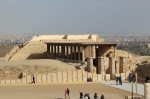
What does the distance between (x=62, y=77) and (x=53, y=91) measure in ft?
22.7

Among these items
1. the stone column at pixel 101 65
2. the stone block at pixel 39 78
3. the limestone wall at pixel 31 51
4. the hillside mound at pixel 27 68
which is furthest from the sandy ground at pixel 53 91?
the limestone wall at pixel 31 51

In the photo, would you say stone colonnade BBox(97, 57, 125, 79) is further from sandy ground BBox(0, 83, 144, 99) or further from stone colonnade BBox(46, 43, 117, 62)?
sandy ground BBox(0, 83, 144, 99)

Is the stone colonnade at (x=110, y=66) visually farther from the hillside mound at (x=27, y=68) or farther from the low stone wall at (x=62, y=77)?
the hillside mound at (x=27, y=68)

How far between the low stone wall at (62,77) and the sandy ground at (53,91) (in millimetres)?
2421

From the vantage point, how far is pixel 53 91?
3025 cm

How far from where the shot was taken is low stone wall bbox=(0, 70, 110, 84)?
3588cm

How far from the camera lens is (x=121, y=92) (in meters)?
29.1

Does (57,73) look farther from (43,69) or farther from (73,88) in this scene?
(73,88)

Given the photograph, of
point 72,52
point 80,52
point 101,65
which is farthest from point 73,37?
point 101,65

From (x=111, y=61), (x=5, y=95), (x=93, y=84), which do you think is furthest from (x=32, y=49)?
(x=5, y=95)

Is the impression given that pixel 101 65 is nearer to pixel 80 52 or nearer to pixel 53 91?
pixel 80 52

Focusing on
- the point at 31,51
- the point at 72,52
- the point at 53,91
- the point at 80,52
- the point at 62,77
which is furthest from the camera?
the point at 31,51

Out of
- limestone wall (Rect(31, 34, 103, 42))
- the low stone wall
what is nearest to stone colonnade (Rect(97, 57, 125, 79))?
the low stone wall

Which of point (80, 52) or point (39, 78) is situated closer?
point (39, 78)
